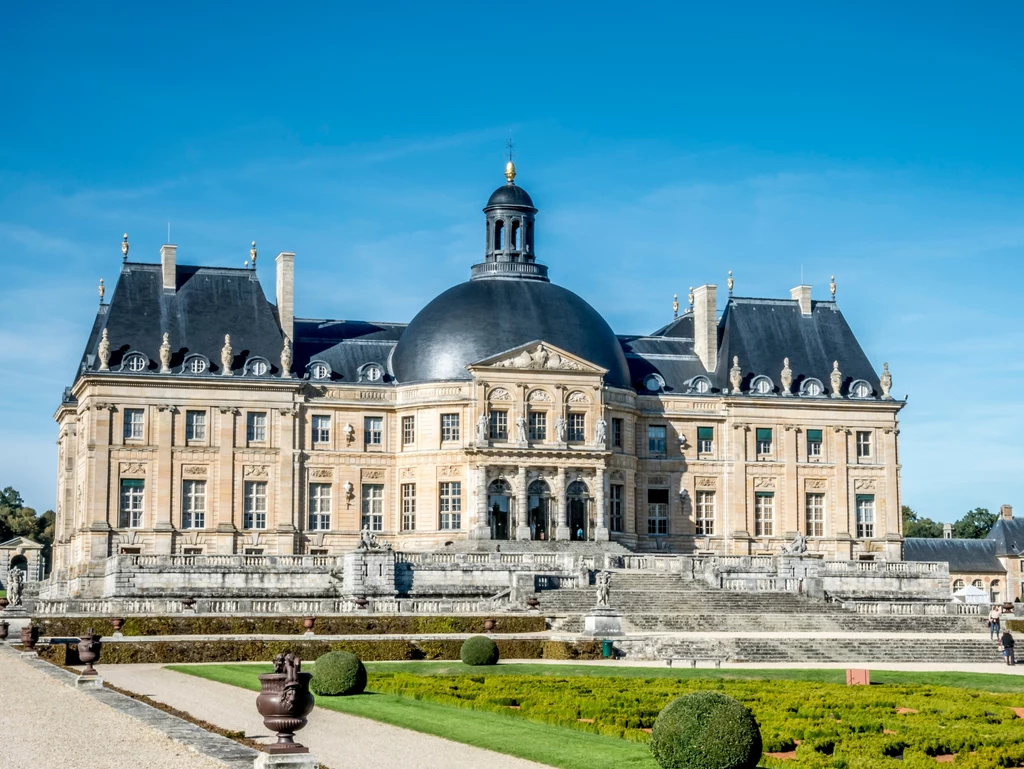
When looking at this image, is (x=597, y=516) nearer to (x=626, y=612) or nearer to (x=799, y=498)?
(x=799, y=498)

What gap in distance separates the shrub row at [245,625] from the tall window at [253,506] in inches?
788

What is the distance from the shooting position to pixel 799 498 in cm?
6881

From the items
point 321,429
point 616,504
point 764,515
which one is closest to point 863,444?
point 764,515

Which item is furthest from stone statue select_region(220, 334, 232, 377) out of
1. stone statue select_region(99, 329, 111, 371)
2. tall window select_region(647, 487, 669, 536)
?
tall window select_region(647, 487, 669, 536)

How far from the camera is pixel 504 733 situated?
886 inches

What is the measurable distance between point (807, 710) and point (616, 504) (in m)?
41.6

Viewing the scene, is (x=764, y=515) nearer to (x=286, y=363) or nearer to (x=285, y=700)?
(x=286, y=363)

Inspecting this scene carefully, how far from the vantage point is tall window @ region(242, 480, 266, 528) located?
63875 mm

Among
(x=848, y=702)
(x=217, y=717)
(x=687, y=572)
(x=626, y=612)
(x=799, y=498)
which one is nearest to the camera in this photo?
(x=217, y=717)

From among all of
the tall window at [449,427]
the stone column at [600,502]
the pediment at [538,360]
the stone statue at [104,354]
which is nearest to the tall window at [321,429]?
the tall window at [449,427]

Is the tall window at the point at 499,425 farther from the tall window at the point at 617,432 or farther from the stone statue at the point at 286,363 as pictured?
the stone statue at the point at 286,363

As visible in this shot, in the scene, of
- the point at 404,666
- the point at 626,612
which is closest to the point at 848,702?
the point at 404,666

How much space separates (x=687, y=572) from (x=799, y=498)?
14.8 metres

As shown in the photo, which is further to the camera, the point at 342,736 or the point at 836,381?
the point at 836,381
